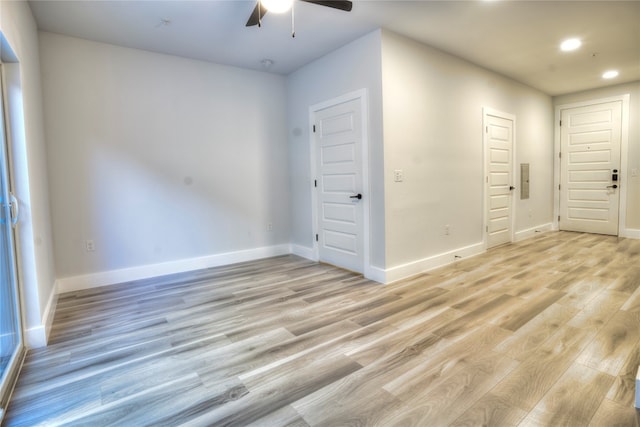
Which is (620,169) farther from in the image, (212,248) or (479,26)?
(212,248)

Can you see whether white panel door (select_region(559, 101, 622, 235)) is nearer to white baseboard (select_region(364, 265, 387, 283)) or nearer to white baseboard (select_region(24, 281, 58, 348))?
white baseboard (select_region(364, 265, 387, 283))

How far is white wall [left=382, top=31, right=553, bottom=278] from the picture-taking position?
148 inches

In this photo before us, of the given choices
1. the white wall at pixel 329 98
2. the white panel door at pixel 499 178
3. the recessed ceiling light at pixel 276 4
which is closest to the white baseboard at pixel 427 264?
the white wall at pixel 329 98

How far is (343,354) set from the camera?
2217mm

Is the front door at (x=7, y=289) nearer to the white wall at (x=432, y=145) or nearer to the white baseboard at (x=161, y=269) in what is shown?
the white baseboard at (x=161, y=269)

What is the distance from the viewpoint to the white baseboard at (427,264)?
12.2ft

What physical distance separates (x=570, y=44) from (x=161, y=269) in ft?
19.2

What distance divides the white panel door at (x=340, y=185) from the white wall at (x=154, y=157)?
2.87 feet

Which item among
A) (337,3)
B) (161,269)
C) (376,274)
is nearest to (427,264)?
(376,274)

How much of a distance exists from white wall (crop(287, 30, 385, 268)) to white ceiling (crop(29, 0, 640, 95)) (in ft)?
0.65

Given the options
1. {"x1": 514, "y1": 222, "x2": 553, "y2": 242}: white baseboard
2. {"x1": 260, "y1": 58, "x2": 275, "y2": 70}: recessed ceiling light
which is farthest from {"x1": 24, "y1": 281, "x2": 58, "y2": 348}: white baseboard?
{"x1": 514, "y1": 222, "x2": 553, "y2": 242}: white baseboard

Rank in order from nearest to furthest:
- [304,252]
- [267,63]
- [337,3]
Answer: [337,3], [267,63], [304,252]

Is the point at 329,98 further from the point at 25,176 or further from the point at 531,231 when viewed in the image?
the point at 531,231

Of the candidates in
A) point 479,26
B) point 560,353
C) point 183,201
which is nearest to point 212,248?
point 183,201
